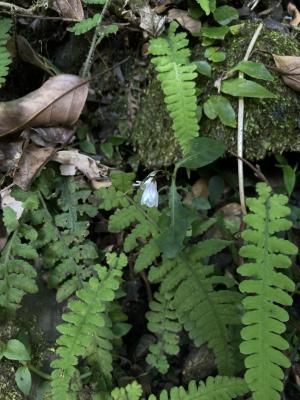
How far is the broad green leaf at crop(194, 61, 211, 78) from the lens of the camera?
2.73 metres

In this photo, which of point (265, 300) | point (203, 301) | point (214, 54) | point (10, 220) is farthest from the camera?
point (214, 54)

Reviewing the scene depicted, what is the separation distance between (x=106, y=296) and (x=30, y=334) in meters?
0.59

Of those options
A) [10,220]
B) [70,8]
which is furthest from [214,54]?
[10,220]

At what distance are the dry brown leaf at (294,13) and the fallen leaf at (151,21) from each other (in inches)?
33.6

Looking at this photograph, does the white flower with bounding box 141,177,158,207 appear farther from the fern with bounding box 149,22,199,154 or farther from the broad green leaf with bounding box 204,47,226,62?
the broad green leaf with bounding box 204,47,226,62

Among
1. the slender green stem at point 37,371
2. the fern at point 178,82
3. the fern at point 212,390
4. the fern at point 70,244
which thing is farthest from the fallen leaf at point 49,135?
the fern at point 212,390

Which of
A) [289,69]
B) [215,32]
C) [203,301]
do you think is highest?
[215,32]

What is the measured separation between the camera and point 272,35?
9.28 ft

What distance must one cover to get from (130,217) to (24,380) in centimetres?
89

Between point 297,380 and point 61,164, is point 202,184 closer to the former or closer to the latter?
point 61,164

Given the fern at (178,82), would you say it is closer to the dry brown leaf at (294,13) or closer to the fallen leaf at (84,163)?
the fallen leaf at (84,163)

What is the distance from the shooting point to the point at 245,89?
265cm

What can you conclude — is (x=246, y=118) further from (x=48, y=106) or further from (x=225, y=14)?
(x=48, y=106)

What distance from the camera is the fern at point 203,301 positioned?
2.26 m
